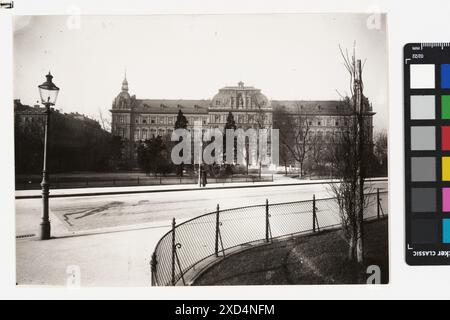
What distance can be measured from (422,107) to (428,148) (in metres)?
0.33

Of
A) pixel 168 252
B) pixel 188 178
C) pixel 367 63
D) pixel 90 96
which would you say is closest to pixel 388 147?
pixel 367 63

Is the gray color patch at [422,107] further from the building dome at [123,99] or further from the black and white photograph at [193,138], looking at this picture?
the building dome at [123,99]

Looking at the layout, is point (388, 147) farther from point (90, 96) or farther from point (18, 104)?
point (18, 104)

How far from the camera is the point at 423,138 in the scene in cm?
227

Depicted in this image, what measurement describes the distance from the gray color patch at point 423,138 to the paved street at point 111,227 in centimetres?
39

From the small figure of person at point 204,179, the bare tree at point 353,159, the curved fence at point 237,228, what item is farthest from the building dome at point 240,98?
the curved fence at point 237,228

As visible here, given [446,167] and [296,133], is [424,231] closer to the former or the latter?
[446,167]

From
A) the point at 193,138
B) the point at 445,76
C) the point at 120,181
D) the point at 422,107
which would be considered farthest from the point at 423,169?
the point at 120,181

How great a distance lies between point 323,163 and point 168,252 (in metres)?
1.44

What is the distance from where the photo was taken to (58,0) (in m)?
2.31

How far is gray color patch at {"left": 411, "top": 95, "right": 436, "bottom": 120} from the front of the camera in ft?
7.43

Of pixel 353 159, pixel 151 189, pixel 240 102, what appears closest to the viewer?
pixel 240 102

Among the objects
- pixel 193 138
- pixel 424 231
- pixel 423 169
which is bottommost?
pixel 424 231

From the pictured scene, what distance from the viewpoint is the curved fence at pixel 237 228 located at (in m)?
2.27
